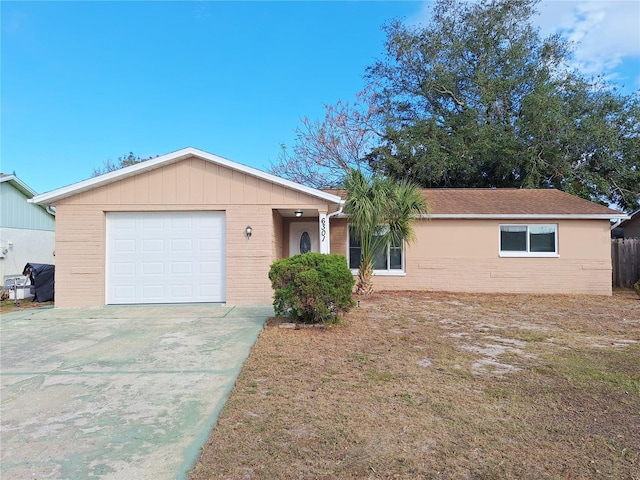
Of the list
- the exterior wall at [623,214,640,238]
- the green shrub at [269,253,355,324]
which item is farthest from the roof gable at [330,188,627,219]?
the exterior wall at [623,214,640,238]

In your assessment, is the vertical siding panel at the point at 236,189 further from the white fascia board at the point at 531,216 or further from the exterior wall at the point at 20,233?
the exterior wall at the point at 20,233

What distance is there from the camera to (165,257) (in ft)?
32.0

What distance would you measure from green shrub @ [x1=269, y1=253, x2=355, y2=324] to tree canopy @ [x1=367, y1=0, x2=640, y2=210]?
1319 centimetres

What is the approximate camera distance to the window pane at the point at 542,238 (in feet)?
40.3

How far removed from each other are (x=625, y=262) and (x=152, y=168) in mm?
15717

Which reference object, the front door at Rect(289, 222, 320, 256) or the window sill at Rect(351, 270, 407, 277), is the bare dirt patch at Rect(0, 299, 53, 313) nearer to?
the front door at Rect(289, 222, 320, 256)

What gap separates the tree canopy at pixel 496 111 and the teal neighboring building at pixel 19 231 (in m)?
16.5

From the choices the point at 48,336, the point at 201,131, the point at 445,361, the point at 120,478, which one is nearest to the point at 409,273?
the point at 445,361

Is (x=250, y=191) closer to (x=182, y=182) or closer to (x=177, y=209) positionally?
(x=182, y=182)

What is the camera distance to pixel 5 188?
53.4 feet

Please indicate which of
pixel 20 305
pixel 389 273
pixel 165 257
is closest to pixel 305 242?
pixel 389 273

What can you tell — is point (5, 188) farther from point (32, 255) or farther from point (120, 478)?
point (120, 478)

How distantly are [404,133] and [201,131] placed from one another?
10.6 m

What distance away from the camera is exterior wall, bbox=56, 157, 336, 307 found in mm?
9570
